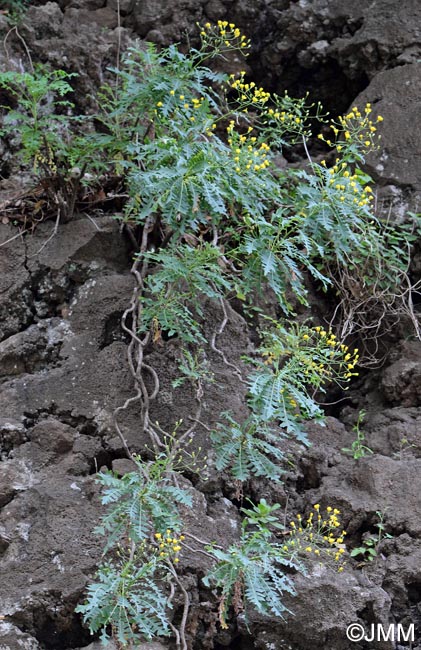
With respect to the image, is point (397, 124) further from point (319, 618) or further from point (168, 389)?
point (319, 618)

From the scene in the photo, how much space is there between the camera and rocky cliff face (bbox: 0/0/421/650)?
3.40 metres

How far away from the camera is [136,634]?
3115 millimetres

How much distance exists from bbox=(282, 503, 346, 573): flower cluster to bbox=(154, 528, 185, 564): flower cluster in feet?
1.30

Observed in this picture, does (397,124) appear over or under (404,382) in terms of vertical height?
over

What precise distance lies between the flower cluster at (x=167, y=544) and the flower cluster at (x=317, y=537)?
1.30ft

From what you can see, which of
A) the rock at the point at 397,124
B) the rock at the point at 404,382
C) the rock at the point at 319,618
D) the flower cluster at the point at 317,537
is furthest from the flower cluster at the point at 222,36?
the rock at the point at 319,618

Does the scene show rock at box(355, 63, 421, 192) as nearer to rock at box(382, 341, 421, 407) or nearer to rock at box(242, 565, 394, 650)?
rock at box(382, 341, 421, 407)

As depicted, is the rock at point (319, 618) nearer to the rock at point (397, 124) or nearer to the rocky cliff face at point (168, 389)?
the rocky cliff face at point (168, 389)

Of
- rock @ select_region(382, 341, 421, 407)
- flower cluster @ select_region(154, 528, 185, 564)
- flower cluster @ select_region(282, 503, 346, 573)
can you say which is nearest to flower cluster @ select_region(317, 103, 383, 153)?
rock @ select_region(382, 341, 421, 407)

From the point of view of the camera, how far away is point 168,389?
13.1 feet

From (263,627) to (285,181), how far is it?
7.30 feet

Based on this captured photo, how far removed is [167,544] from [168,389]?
3.07 feet

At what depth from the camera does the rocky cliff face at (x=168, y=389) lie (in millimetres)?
3396

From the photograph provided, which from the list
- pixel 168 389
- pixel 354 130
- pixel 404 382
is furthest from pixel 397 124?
pixel 168 389
